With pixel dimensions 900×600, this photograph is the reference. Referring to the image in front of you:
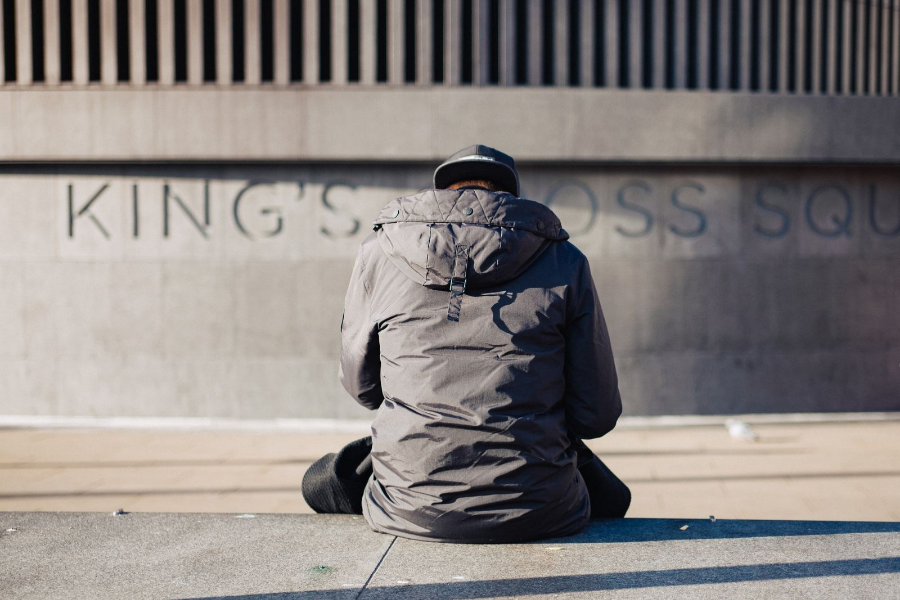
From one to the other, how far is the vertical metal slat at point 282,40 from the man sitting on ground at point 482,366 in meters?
6.06

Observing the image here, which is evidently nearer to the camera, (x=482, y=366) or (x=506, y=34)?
(x=482, y=366)

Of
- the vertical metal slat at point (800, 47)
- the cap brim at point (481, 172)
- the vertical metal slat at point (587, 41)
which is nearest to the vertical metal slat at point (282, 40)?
the vertical metal slat at point (587, 41)

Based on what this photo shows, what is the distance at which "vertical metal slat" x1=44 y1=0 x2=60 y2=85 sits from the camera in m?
8.14

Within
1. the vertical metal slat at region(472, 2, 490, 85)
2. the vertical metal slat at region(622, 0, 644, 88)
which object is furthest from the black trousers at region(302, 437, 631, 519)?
the vertical metal slat at region(622, 0, 644, 88)

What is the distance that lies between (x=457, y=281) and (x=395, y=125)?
5.83 metres

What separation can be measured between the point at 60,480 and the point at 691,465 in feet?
15.6

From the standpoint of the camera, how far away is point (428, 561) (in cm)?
240

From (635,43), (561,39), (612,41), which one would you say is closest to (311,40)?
(561,39)

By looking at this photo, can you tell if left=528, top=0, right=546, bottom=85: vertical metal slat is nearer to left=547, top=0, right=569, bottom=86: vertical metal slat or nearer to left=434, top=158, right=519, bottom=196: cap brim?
left=547, top=0, right=569, bottom=86: vertical metal slat

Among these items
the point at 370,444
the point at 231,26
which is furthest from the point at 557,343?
Answer: the point at 231,26

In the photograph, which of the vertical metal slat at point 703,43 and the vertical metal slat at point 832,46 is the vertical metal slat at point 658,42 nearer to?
the vertical metal slat at point 703,43

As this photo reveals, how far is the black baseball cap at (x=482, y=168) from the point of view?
2.73 meters

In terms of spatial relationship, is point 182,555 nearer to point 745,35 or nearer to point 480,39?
point 480,39

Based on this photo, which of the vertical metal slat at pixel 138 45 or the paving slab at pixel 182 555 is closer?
the paving slab at pixel 182 555
